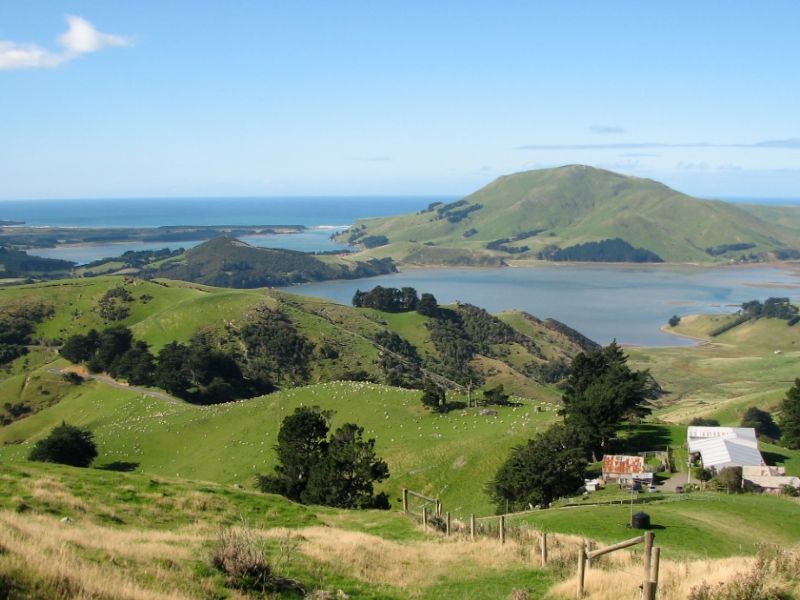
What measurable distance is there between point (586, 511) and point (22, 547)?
79.8 feet

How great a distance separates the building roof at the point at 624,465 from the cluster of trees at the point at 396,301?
382 ft

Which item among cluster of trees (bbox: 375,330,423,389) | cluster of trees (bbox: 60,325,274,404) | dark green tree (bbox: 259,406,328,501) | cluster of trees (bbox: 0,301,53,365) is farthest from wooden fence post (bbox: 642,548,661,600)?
cluster of trees (bbox: 0,301,53,365)

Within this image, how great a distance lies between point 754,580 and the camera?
41.0 ft

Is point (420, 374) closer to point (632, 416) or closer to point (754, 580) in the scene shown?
point (632, 416)

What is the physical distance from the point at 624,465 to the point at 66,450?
44873mm

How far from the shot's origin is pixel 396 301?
16450 cm

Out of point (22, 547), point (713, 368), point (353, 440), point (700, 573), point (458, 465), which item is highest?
point (22, 547)

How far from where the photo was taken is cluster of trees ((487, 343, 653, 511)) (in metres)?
38.2

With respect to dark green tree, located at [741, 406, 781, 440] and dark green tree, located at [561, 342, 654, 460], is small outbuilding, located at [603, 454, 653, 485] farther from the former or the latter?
dark green tree, located at [741, 406, 781, 440]

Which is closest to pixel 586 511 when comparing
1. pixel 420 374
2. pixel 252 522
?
pixel 252 522

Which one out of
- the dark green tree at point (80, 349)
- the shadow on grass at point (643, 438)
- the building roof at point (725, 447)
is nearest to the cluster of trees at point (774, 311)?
the shadow on grass at point (643, 438)

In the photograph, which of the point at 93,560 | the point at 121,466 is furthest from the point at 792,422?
the point at 121,466

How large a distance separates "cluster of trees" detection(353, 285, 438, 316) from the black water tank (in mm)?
131188

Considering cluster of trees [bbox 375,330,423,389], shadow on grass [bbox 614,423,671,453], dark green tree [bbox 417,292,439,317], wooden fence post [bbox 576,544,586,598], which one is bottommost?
cluster of trees [bbox 375,330,423,389]
